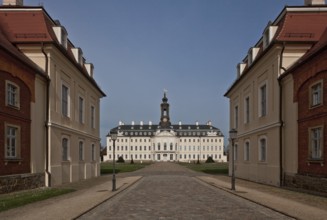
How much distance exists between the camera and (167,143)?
137 meters

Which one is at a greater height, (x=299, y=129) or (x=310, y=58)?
(x=310, y=58)

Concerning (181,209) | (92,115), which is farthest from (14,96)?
(92,115)

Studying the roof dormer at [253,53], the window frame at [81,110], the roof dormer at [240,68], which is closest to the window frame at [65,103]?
the window frame at [81,110]

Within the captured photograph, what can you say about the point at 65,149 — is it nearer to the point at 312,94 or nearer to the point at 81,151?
the point at 81,151

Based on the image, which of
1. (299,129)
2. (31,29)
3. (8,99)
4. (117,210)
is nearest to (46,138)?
(8,99)

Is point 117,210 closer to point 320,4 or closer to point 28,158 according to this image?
point 28,158

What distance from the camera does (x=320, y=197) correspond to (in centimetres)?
→ 1524

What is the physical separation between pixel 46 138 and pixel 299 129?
1280cm

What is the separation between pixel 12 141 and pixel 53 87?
193 inches

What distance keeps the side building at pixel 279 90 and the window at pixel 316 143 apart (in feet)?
5.31

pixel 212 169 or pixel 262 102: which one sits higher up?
pixel 262 102

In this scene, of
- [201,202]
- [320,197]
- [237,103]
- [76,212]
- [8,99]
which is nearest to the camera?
[76,212]

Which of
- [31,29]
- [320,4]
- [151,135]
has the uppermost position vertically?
[320,4]

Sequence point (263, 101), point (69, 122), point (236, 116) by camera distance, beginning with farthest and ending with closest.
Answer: point (236, 116), point (263, 101), point (69, 122)
